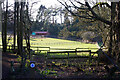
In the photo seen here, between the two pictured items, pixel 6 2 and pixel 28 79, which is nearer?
pixel 28 79

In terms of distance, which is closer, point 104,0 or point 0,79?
point 0,79

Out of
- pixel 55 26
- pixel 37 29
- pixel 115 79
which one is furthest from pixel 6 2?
pixel 55 26

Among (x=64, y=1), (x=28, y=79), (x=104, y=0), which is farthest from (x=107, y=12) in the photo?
(x=28, y=79)

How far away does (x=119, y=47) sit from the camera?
862 centimetres

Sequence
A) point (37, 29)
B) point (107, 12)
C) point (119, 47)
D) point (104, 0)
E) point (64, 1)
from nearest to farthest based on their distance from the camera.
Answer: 1. point (119, 47)
2. point (64, 1)
3. point (104, 0)
4. point (107, 12)
5. point (37, 29)

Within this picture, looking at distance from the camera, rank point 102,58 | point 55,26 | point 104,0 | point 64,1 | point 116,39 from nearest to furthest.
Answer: point 116,39 < point 64,1 < point 102,58 < point 104,0 < point 55,26

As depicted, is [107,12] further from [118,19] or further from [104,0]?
[118,19]

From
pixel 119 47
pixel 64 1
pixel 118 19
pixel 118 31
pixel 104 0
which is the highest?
pixel 104 0

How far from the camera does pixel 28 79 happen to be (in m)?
6.80

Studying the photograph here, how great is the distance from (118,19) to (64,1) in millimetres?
3876

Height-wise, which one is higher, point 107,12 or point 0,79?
point 107,12

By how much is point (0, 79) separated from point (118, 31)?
22.9 ft

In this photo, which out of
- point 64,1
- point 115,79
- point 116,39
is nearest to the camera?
point 115,79

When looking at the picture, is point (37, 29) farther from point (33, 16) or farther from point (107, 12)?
point (107, 12)
